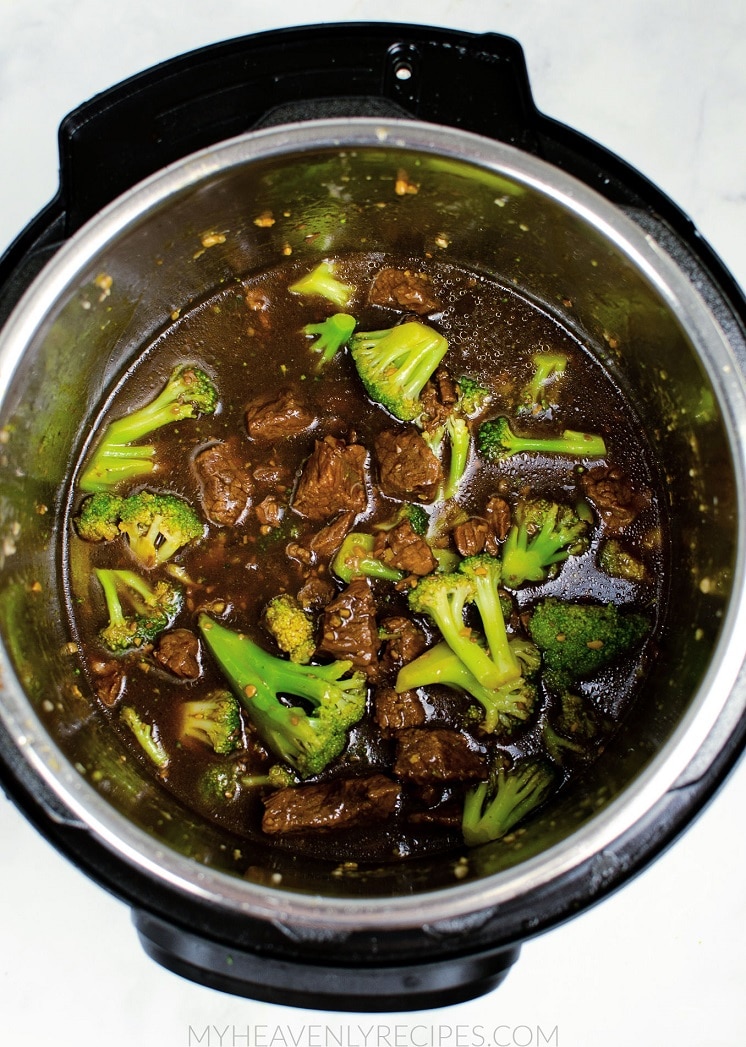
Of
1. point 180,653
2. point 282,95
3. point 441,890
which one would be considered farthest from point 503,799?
point 282,95

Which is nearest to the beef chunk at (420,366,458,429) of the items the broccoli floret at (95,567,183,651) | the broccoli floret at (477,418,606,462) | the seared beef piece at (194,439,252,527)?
the broccoli floret at (477,418,606,462)

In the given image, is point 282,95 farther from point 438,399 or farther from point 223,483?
point 223,483

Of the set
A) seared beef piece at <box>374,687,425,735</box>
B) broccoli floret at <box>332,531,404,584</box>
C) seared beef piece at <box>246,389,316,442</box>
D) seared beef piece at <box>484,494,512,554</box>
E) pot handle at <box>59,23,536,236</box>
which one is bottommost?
seared beef piece at <box>374,687,425,735</box>

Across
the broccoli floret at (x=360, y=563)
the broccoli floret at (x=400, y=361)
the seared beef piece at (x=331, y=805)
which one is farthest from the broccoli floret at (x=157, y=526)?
the seared beef piece at (x=331, y=805)

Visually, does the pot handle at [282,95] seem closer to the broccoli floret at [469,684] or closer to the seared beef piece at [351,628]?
the seared beef piece at [351,628]

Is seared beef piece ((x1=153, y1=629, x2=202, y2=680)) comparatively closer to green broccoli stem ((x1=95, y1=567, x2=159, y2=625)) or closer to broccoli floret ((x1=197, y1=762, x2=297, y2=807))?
green broccoli stem ((x1=95, y1=567, x2=159, y2=625))

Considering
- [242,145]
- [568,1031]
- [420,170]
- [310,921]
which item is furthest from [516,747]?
[242,145]
